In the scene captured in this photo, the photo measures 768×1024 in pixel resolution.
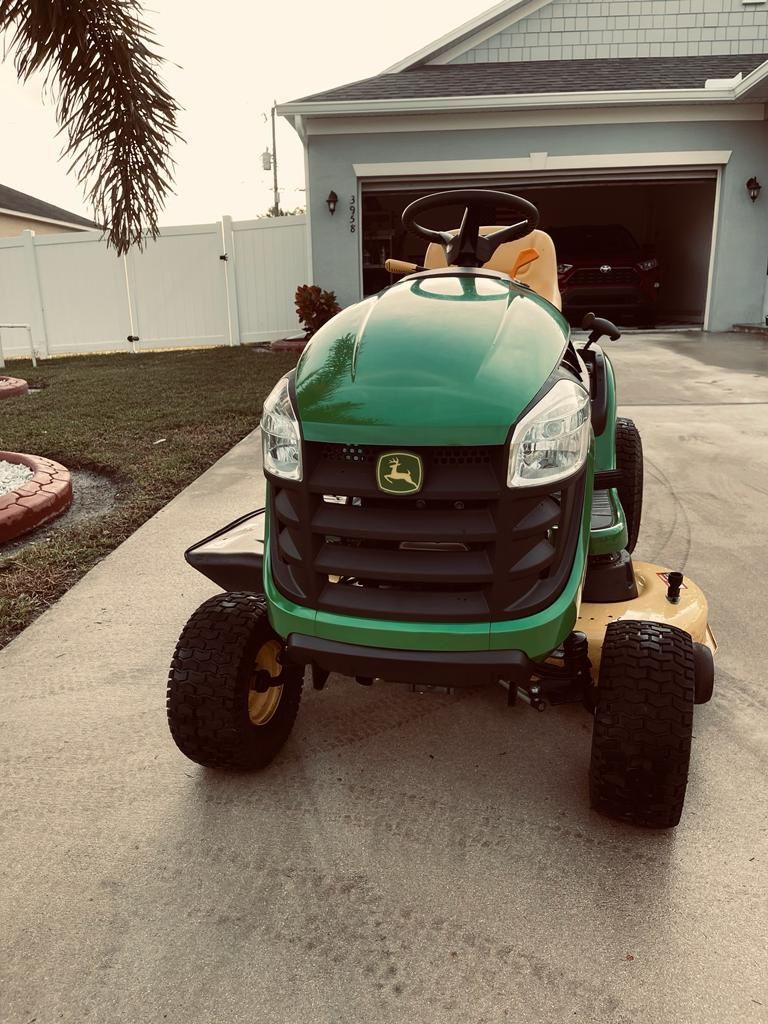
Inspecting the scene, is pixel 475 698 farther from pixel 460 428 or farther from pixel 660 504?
pixel 660 504

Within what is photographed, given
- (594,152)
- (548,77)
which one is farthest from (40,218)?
(594,152)

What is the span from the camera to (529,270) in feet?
8.37

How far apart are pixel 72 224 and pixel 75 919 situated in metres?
32.7

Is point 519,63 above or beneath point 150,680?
above

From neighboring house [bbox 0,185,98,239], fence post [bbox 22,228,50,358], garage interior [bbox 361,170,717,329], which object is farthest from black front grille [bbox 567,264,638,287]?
neighboring house [bbox 0,185,98,239]

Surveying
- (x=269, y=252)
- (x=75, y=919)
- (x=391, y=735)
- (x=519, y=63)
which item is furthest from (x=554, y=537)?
(x=519, y=63)

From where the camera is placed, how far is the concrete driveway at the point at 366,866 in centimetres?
138

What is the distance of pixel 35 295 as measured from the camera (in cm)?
1286

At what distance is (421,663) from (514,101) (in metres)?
11.2

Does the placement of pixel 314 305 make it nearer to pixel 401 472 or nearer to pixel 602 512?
pixel 602 512

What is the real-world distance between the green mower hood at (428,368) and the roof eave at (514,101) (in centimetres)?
1045

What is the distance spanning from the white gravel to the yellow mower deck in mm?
3196

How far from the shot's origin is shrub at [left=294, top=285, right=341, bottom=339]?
11312 millimetres

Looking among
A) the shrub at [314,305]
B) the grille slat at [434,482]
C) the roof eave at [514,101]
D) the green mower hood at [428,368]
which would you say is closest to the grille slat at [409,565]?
the grille slat at [434,482]
